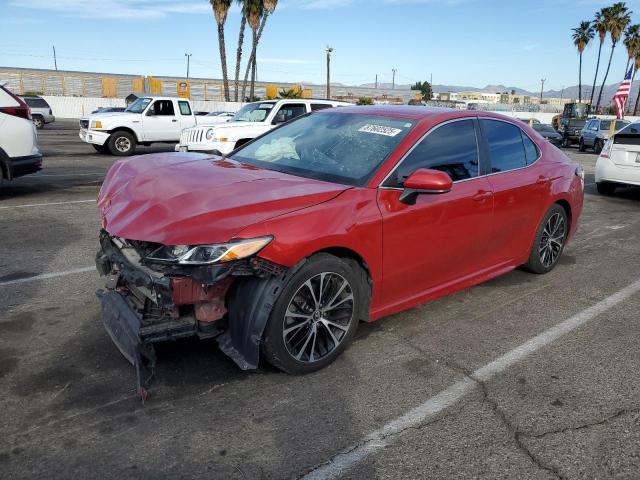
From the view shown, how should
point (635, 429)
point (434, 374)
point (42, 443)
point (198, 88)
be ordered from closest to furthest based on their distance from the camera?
point (42, 443)
point (635, 429)
point (434, 374)
point (198, 88)

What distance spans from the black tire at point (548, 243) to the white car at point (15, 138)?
24.3ft

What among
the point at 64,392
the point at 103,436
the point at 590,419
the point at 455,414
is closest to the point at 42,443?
the point at 103,436

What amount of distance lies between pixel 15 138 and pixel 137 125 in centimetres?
839

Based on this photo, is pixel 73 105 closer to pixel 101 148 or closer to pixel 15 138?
pixel 101 148

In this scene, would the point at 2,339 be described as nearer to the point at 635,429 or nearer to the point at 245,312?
the point at 245,312

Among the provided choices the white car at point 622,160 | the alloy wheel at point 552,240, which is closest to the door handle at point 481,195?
the alloy wheel at point 552,240

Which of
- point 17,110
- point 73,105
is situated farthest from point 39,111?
point 17,110

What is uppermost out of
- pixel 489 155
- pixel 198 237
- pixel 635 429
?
Result: pixel 489 155

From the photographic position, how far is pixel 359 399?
10.1ft

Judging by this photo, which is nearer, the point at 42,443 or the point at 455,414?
the point at 42,443

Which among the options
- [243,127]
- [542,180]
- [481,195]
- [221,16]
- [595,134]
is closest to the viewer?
[481,195]

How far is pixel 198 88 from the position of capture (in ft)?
171

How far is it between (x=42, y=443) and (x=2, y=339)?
1.38 metres

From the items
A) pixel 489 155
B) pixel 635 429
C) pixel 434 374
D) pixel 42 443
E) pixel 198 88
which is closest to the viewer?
pixel 42 443
